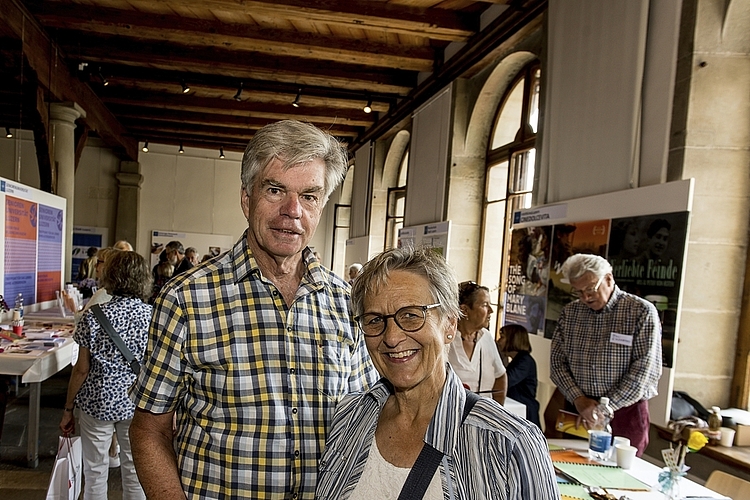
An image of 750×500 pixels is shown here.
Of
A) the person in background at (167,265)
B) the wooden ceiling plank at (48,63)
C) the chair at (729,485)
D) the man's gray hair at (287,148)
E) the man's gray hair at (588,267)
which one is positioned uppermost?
the wooden ceiling plank at (48,63)

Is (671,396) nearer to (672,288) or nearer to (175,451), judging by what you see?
(672,288)

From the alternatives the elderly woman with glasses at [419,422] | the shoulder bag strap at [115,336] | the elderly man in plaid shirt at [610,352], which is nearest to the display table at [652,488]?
the elderly man in plaid shirt at [610,352]

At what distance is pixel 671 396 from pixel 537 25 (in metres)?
3.46

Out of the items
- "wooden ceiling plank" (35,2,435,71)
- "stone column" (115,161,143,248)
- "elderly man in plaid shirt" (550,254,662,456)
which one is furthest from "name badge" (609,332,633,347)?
"stone column" (115,161,143,248)

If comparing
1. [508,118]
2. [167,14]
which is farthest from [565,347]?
[167,14]

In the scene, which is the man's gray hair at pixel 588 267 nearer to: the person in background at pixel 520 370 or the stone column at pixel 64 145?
the person in background at pixel 520 370

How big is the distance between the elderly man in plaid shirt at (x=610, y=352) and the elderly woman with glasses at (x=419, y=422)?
1.93 meters

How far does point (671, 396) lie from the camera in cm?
313

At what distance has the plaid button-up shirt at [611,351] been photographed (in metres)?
3.00

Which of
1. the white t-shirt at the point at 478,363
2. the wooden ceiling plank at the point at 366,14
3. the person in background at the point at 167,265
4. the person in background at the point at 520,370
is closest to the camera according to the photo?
the white t-shirt at the point at 478,363

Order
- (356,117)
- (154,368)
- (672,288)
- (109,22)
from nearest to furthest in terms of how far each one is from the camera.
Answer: (154,368)
(672,288)
(109,22)
(356,117)

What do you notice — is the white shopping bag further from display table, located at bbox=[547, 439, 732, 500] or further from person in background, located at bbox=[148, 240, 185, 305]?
person in background, located at bbox=[148, 240, 185, 305]

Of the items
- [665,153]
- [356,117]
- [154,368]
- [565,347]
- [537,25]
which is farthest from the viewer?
[356,117]

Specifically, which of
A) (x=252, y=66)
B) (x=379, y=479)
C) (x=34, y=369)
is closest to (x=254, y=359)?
(x=379, y=479)
